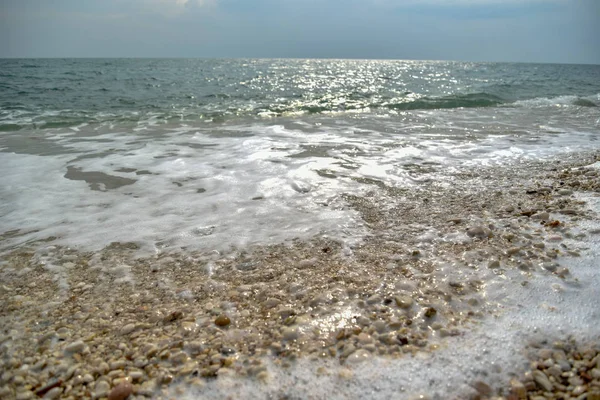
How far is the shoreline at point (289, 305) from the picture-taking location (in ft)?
5.33

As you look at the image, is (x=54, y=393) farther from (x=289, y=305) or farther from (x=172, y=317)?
(x=289, y=305)

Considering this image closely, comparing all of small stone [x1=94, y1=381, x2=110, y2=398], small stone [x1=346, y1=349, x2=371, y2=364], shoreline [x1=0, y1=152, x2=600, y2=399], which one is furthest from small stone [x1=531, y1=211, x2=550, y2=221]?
small stone [x1=94, y1=381, x2=110, y2=398]

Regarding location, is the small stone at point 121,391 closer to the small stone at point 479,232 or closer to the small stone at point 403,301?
the small stone at point 403,301

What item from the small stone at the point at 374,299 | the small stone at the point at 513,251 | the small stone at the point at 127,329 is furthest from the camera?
the small stone at the point at 513,251

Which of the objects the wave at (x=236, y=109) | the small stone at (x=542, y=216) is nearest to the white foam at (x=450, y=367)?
the small stone at (x=542, y=216)

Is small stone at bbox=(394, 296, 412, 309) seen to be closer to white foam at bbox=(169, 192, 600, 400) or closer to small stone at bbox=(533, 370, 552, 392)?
white foam at bbox=(169, 192, 600, 400)

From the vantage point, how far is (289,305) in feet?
6.85

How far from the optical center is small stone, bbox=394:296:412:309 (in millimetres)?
2008

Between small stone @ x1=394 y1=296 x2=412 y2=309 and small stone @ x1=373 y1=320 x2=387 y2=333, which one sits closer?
small stone @ x1=373 y1=320 x2=387 y2=333

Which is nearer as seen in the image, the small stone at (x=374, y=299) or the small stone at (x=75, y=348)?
the small stone at (x=75, y=348)

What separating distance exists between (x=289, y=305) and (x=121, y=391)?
88cm

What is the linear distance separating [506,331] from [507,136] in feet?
19.0

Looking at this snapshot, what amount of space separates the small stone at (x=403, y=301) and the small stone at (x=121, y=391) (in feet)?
4.31

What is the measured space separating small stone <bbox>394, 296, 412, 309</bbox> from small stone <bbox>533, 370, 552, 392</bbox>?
2.02 feet
